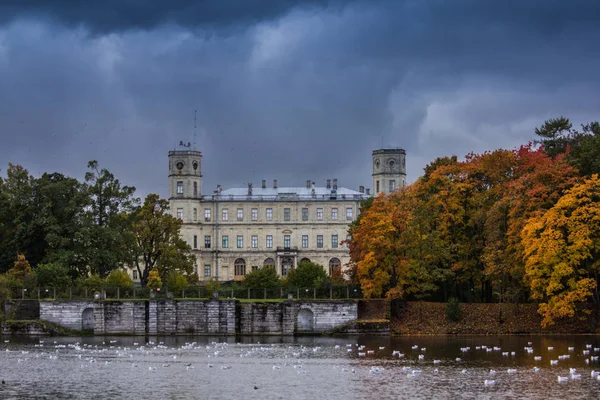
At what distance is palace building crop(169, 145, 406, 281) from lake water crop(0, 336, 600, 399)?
2382 inches

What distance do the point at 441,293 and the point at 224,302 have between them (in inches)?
612

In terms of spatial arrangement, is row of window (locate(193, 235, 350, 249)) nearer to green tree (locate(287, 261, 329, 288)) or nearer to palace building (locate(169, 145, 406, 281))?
palace building (locate(169, 145, 406, 281))

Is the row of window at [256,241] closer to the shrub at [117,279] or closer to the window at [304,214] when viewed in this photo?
the window at [304,214]

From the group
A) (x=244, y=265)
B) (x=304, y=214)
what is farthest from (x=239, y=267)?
(x=304, y=214)

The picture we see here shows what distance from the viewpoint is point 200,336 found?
66.2 m

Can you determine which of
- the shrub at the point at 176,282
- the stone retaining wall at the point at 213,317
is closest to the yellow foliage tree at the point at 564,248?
the stone retaining wall at the point at 213,317

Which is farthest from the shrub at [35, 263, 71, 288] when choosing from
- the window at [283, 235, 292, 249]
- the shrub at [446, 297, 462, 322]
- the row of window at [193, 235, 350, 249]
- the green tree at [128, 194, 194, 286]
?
the window at [283, 235, 292, 249]

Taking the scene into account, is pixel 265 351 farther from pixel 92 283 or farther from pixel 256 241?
pixel 256 241

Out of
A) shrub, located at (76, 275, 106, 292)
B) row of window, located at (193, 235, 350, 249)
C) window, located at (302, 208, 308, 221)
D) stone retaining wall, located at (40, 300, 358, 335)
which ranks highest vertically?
window, located at (302, 208, 308, 221)

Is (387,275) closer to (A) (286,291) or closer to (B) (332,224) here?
(A) (286,291)

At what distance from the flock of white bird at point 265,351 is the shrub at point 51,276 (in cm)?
1223

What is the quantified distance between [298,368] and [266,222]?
7746cm

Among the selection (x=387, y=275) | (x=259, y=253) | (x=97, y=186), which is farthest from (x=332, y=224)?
(x=387, y=275)

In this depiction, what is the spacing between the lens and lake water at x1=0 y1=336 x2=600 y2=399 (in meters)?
38.7
